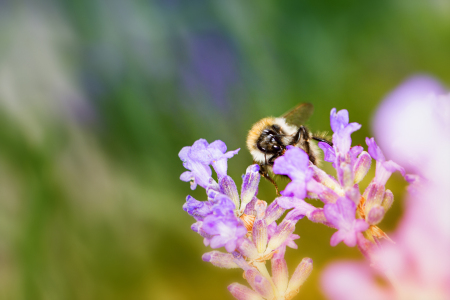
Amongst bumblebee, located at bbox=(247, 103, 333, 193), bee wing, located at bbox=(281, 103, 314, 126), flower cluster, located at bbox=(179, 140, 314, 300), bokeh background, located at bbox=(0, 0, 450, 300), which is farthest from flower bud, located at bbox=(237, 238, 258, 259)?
bokeh background, located at bbox=(0, 0, 450, 300)

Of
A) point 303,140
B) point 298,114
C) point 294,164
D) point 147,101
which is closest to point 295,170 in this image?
point 294,164

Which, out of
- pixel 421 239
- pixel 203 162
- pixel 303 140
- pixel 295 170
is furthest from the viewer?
pixel 303 140

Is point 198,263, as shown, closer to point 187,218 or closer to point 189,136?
point 187,218

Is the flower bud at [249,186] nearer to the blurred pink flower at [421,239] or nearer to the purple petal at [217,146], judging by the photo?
the purple petal at [217,146]

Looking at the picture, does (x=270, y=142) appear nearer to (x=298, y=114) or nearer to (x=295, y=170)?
(x=298, y=114)

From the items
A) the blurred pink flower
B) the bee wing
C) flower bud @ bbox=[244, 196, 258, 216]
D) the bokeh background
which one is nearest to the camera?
the blurred pink flower

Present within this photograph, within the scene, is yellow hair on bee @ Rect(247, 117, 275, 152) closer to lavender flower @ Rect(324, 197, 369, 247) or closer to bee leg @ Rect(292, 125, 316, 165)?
bee leg @ Rect(292, 125, 316, 165)
